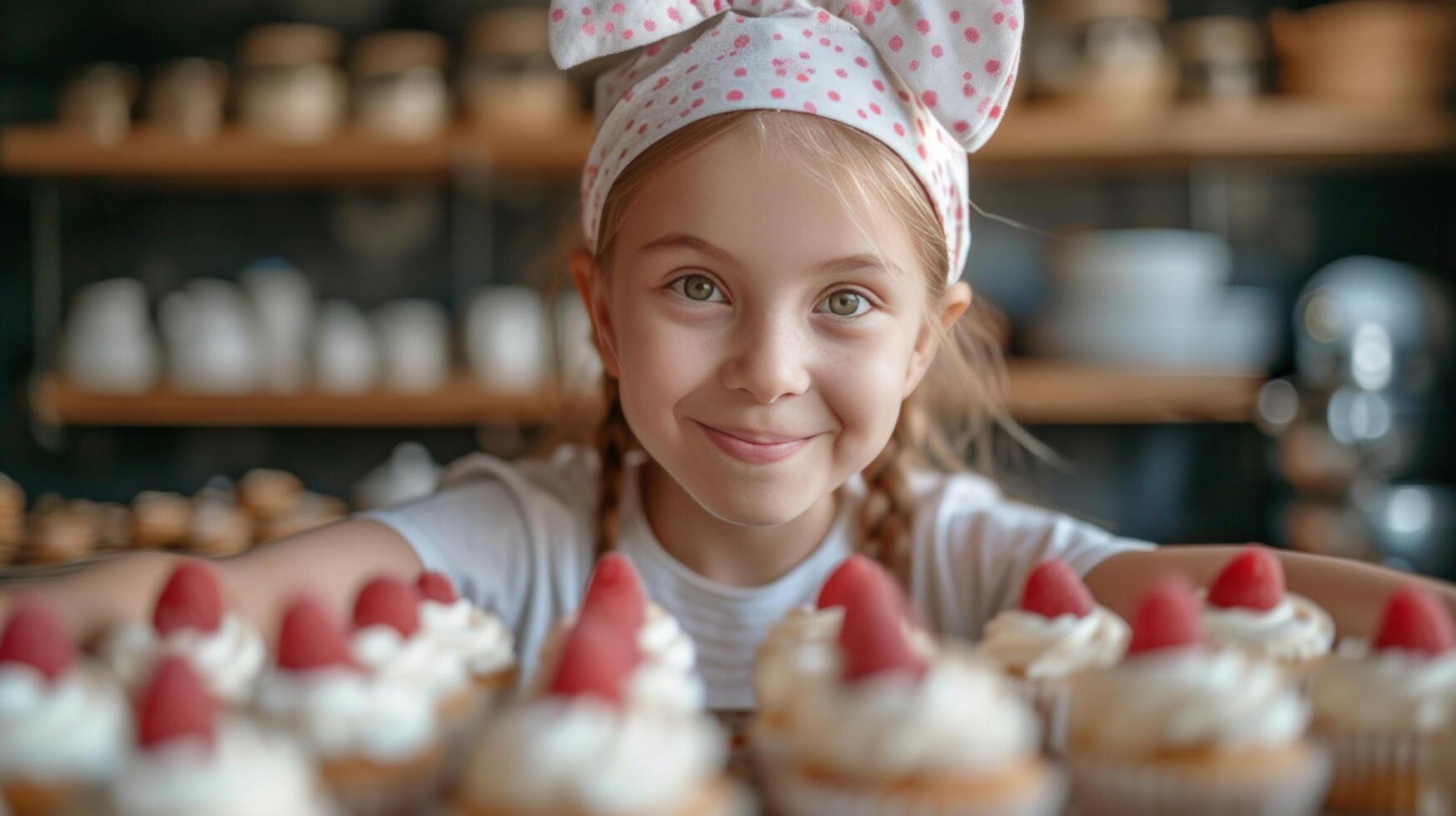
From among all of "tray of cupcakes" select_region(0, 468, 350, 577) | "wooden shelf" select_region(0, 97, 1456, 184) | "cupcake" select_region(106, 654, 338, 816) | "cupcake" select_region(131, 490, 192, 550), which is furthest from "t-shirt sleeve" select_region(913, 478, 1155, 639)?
"cupcake" select_region(131, 490, 192, 550)

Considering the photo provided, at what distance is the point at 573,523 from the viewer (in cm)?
130

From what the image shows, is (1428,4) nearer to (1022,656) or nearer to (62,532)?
(1022,656)

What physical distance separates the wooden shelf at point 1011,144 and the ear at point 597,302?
44.2 inches

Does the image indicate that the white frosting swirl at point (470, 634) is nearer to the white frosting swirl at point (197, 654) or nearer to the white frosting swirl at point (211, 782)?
the white frosting swirl at point (197, 654)

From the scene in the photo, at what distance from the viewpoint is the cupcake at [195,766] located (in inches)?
19.8

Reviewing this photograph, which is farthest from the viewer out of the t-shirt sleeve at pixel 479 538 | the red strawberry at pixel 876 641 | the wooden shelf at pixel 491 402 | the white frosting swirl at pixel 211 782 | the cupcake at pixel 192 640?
the wooden shelf at pixel 491 402

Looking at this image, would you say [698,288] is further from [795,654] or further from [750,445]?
[795,654]

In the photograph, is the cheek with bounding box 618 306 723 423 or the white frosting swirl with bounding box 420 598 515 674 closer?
the white frosting swirl with bounding box 420 598 515 674

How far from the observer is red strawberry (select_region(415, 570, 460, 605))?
2.77 feet

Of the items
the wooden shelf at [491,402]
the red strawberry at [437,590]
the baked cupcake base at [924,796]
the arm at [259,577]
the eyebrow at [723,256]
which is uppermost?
the eyebrow at [723,256]

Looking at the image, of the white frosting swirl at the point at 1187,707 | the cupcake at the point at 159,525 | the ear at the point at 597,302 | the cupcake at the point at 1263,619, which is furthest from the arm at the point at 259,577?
the cupcake at the point at 159,525

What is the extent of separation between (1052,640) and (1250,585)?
14cm

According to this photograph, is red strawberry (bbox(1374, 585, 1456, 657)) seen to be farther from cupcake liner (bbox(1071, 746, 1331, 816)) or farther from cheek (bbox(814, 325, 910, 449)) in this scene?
cheek (bbox(814, 325, 910, 449))

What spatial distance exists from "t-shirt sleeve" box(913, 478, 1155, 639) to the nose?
0.37 metres
